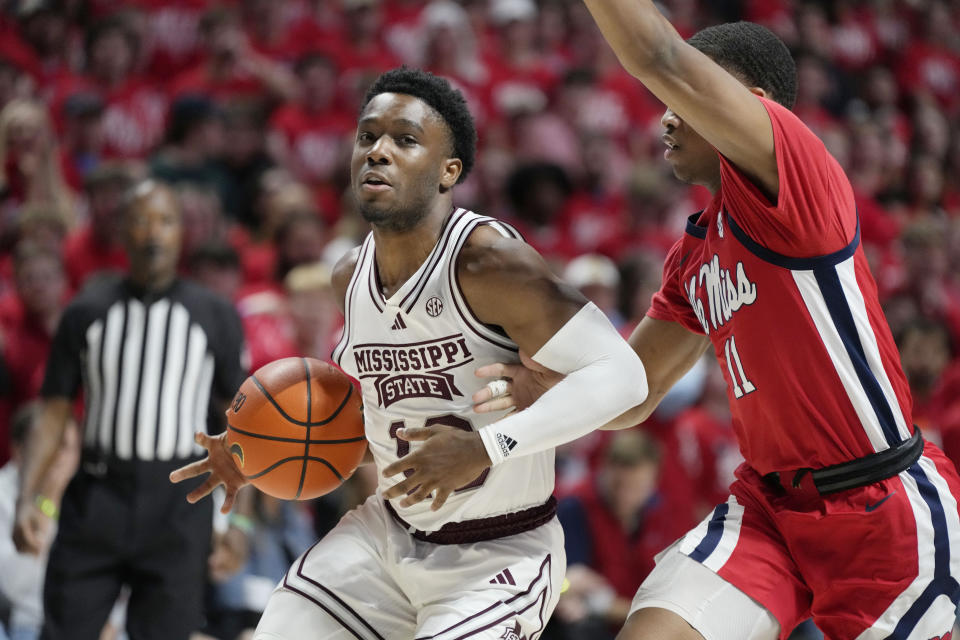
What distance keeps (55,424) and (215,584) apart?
113cm

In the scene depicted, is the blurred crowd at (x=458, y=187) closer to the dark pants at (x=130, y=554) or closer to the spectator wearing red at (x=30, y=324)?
the spectator wearing red at (x=30, y=324)

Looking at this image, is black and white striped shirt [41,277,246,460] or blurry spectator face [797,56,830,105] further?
blurry spectator face [797,56,830,105]

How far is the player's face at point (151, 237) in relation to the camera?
5.15m

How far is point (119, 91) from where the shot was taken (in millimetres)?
8453

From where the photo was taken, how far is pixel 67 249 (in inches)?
276

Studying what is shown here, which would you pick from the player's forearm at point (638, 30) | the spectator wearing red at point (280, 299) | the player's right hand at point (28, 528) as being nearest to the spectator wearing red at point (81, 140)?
the spectator wearing red at point (280, 299)

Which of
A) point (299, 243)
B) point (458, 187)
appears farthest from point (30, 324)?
point (458, 187)

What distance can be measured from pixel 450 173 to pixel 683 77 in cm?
88

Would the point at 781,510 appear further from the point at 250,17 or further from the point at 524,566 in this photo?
the point at 250,17

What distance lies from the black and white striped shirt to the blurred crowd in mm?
801

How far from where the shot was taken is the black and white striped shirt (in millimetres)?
5031

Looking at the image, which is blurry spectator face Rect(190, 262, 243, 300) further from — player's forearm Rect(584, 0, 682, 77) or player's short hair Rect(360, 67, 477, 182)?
player's forearm Rect(584, 0, 682, 77)

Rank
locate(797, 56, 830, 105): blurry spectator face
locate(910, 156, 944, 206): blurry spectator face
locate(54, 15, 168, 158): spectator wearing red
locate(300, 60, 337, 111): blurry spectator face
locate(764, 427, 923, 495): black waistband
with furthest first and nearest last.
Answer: locate(797, 56, 830, 105): blurry spectator face → locate(910, 156, 944, 206): blurry spectator face → locate(300, 60, 337, 111): blurry spectator face → locate(54, 15, 168, 158): spectator wearing red → locate(764, 427, 923, 495): black waistband

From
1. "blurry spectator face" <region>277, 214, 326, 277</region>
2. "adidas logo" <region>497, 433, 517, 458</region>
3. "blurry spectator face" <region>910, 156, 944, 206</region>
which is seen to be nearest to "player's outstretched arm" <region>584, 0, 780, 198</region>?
"adidas logo" <region>497, 433, 517, 458</region>
